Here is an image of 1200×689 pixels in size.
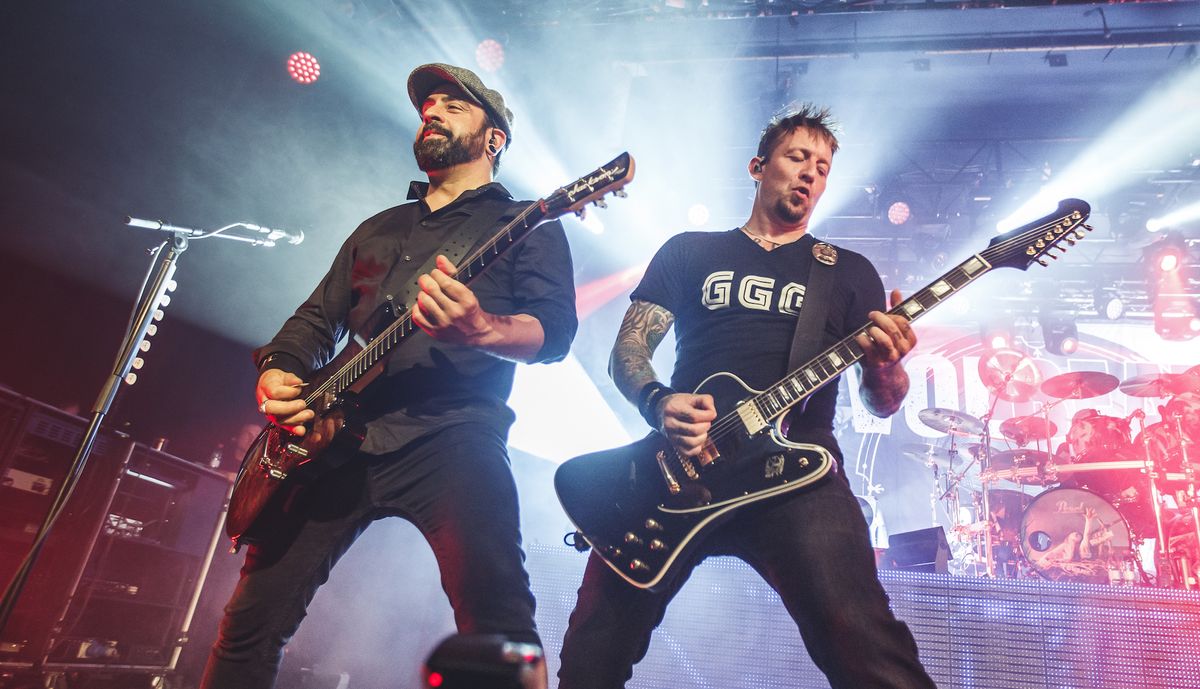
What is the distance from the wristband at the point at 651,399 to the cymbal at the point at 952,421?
7.18m

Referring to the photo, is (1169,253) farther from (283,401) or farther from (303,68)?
(283,401)

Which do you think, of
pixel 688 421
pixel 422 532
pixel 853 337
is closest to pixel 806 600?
pixel 688 421

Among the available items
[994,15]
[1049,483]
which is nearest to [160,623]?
[1049,483]

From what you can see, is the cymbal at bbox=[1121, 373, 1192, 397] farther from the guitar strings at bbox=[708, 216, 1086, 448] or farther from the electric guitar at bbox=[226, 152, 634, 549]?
the electric guitar at bbox=[226, 152, 634, 549]

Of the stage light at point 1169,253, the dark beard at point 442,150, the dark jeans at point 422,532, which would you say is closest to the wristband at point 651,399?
the dark jeans at point 422,532

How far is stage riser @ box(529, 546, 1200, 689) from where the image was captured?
3607 mm

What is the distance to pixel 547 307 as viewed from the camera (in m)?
2.51

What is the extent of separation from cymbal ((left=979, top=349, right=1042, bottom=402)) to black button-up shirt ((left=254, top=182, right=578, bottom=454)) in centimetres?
846

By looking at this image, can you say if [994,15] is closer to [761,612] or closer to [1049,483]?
[1049,483]

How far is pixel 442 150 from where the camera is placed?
3059mm

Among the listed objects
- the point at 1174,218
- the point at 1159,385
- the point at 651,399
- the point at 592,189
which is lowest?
the point at 651,399

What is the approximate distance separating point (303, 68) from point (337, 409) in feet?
18.6

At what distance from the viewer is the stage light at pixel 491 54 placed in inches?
320

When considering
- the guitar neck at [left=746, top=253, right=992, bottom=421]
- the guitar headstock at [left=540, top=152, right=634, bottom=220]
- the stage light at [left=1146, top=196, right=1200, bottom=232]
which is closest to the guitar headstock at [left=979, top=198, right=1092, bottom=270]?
the guitar neck at [left=746, top=253, right=992, bottom=421]
